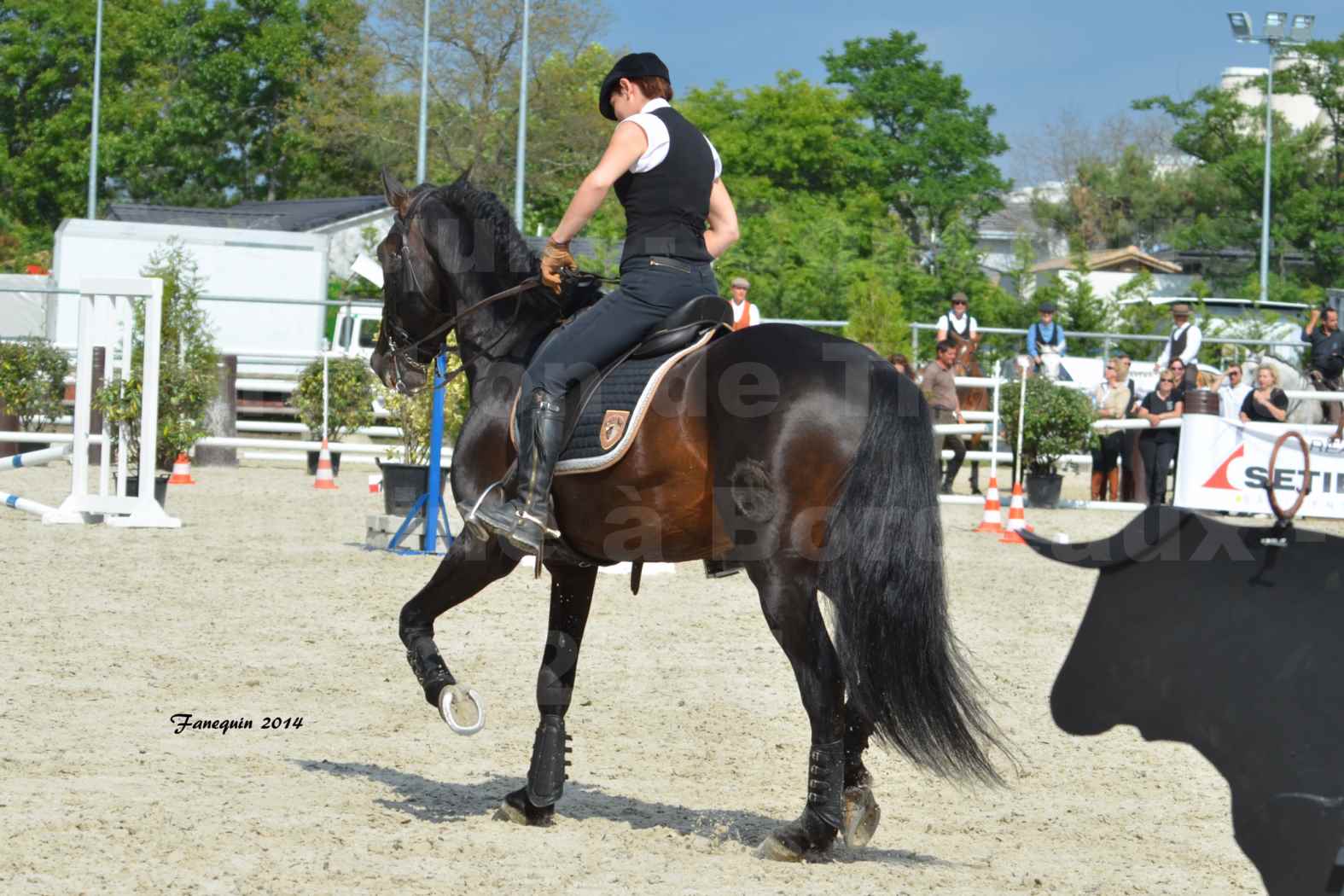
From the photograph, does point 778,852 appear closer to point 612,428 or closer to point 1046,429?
point 612,428

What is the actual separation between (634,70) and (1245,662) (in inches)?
140

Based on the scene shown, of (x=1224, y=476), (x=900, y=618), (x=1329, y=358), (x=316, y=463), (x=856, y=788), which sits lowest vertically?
(x=856, y=788)

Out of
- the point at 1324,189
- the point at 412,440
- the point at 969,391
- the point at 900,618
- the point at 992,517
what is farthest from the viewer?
the point at 1324,189

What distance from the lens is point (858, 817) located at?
17.5 feet

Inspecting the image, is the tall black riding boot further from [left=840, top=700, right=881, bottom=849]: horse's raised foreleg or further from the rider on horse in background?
the rider on horse in background

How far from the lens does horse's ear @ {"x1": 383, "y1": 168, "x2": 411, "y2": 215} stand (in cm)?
648

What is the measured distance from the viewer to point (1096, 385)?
21.1 metres

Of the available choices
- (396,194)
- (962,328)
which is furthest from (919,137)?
(396,194)

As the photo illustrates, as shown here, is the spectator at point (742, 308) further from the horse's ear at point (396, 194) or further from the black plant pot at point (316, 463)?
the horse's ear at point (396, 194)

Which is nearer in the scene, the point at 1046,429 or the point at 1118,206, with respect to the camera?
the point at 1046,429

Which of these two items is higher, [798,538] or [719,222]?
[719,222]

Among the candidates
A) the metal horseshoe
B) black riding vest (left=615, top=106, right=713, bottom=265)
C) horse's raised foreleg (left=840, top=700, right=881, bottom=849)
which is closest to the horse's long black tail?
horse's raised foreleg (left=840, top=700, right=881, bottom=849)

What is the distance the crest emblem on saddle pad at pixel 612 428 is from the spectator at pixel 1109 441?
1493 centimetres

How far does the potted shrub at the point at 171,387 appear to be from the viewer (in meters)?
14.4
